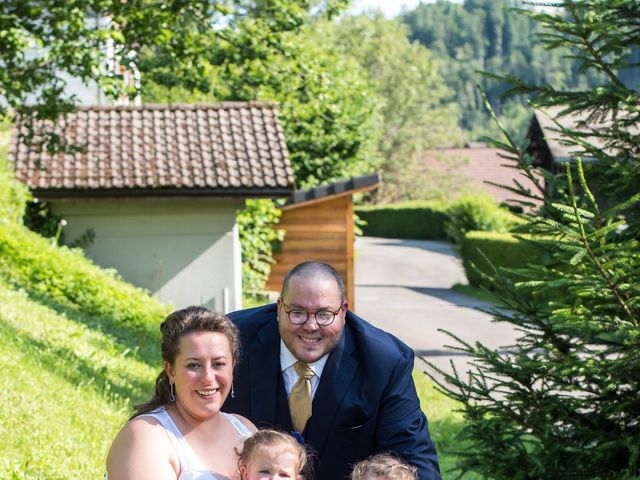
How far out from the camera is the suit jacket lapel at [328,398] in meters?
4.35

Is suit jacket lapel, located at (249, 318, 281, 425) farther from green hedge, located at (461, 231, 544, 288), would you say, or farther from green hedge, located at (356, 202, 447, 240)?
green hedge, located at (356, 202, 447, 240)

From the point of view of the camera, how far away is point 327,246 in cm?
2384

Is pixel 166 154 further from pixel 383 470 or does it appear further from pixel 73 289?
pixel 383 470

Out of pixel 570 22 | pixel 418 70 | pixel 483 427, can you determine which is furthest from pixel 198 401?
pixel 418 70

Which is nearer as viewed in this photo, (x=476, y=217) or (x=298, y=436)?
(x=298, y=436)

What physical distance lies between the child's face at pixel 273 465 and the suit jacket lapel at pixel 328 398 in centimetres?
78

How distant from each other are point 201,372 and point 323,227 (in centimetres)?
2033

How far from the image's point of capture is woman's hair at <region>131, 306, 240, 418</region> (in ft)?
12.4

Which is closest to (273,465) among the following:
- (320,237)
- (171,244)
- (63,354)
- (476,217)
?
(63,354)

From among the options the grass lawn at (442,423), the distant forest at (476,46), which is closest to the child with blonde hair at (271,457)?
the grass lawn at (442,423)

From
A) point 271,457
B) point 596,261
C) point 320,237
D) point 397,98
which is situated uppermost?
point 397,98

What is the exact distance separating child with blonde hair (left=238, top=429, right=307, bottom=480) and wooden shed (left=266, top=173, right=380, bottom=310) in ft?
62.4

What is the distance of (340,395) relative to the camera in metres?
4.36

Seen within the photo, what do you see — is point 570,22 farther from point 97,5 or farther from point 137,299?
point 137,299
